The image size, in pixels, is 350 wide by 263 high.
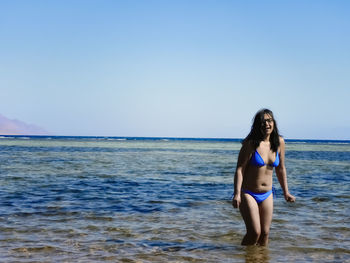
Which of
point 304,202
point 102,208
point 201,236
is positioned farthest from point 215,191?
point 201,236

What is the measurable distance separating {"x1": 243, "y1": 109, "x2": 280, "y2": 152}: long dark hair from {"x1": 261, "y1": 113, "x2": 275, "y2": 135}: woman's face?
0.03 meters

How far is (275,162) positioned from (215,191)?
7950 mm

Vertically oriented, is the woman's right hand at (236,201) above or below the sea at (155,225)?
above

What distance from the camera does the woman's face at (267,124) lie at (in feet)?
19.2

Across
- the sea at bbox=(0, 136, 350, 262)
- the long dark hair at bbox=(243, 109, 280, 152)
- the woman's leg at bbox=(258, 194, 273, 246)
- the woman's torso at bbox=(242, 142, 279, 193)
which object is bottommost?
the sea at bbox=(0, 136, 350, 262)

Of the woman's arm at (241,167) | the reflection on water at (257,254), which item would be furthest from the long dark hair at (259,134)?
the reflection on water at (257,254)

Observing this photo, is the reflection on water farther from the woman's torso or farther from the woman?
the woman's torso

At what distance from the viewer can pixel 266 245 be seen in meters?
6.45

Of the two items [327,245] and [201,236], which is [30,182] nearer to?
[201,236]

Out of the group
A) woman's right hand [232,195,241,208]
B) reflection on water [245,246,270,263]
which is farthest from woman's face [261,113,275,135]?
reflection on water [245,246,270,263]

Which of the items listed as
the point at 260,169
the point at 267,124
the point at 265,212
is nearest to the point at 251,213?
the point at 265,212

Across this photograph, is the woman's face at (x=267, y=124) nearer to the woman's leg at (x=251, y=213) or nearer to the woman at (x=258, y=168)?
the woman at (x=258, y=168)

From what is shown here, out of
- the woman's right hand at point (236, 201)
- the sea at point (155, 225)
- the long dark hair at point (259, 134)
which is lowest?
the sea at point (155, 225)

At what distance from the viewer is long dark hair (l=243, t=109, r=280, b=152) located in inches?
231
